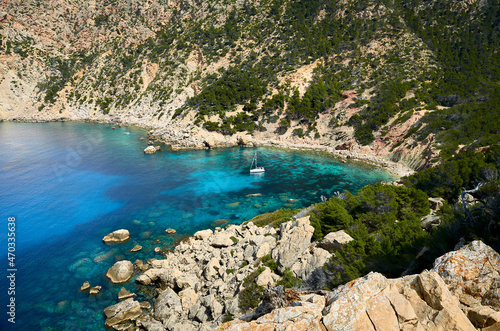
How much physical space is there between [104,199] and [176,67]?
80.9 meters

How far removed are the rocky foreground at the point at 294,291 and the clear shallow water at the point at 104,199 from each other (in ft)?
9.57

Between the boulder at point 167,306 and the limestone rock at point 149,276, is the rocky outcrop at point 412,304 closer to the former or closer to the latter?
the boulder at point 167,306

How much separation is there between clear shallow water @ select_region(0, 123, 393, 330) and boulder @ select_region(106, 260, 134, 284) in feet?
1.75

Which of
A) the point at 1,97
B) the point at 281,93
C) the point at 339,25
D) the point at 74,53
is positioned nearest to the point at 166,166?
the point at 281,93

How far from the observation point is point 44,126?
92.2 meters

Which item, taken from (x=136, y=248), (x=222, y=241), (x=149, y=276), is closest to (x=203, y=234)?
(x=222, y=241)

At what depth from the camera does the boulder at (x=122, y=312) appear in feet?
57.7

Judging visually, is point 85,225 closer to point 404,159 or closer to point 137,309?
point 137,309

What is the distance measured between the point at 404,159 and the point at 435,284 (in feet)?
174

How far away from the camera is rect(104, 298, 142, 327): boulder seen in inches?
693

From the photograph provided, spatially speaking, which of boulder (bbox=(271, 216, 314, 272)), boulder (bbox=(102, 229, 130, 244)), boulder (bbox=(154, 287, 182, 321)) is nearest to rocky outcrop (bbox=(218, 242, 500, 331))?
boulder (bbox=(271, 216, 314, 272))

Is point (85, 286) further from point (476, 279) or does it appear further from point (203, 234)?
point (476, 279)

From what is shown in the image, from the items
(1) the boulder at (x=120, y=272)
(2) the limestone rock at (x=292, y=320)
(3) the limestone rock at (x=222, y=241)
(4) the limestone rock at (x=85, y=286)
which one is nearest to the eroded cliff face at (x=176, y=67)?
(3) the limestone rock at (x=222, y=241)

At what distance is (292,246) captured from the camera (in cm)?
1798
